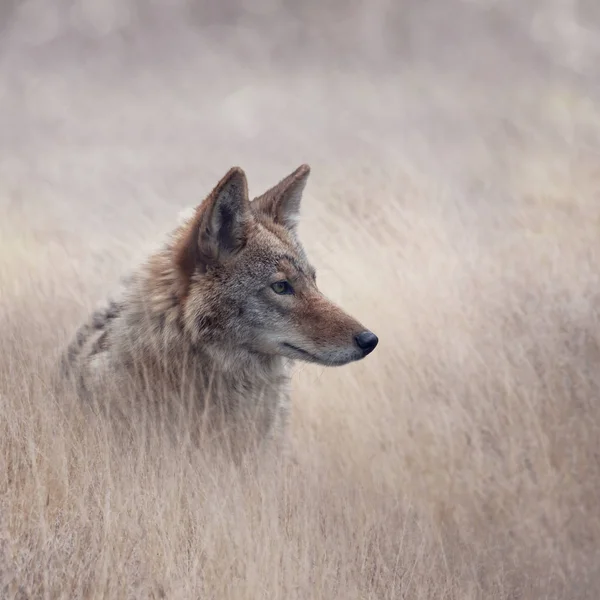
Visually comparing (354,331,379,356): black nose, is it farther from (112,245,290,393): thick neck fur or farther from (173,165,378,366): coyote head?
(112,245,290,393): thick neck fur

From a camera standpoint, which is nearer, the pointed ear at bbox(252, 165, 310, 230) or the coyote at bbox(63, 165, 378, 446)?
the coyote at bbox(63, 165, 378, 446)

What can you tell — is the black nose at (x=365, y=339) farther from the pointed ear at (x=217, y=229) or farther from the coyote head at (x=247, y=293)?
the pointed ear at (x=217, y=229)

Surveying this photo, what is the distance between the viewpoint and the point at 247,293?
4688 millimetres

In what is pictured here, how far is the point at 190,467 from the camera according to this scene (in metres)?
4.15

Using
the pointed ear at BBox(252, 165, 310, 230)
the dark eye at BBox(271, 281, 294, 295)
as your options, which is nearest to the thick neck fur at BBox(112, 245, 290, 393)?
the dark eye at BBox(271, 281, 294, 295)

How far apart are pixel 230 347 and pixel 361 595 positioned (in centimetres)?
149

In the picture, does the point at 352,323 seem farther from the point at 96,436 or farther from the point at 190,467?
the point at 96,436

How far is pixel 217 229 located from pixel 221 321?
0.50 m

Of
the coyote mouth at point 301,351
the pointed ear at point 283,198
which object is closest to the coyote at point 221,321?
the coyote mouth at point 301,351

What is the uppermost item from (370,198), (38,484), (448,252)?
(370,198)

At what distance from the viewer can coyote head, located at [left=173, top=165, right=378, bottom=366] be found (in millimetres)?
4559

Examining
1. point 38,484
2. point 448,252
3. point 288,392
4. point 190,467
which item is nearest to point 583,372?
point 448,252

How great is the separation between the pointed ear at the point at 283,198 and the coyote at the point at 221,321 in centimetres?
17

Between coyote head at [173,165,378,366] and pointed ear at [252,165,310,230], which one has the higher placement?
pointed ear at [252,165,310,230]
